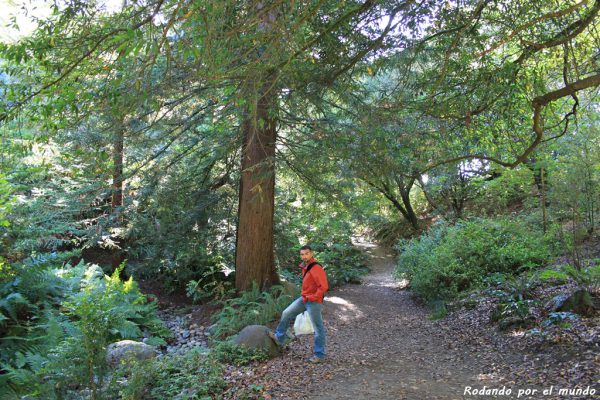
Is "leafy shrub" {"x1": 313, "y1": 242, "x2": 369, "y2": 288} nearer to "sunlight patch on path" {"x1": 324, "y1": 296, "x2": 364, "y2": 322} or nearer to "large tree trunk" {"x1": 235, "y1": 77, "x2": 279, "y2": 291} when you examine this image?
"sunlight patch on path" {"x1": 324, "y1": 296, "x2": 364, "y2": 322}

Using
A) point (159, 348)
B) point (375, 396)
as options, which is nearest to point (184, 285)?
point (159, 348)

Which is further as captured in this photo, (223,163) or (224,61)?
(223,163)

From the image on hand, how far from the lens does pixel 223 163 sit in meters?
11.1

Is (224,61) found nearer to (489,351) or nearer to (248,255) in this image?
(489,351)

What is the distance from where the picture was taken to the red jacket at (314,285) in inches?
245

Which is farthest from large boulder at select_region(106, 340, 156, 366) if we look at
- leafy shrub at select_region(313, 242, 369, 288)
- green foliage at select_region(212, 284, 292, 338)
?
leafy shrub at select_region(313, 242, 369, 288)

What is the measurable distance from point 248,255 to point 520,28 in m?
7.10

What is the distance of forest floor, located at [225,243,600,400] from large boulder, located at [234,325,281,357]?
195 millimetres

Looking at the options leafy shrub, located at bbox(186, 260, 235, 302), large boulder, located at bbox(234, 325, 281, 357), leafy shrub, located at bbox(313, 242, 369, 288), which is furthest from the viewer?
leafy shrub, located at bbox(313, 242, 369, 288)

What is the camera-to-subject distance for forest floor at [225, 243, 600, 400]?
15.8 ft

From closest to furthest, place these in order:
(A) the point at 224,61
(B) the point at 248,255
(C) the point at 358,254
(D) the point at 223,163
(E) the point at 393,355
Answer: (A) the point at 224,61
(E) the point at 393,355
(B) the point at 248,255
(D) the point at 223,163
(C) the point at 358,254

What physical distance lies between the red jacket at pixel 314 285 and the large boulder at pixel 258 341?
3.24 feet

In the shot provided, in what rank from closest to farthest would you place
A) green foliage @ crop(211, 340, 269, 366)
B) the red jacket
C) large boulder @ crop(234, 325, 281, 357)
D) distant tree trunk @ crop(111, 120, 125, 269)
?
the red jacket
green foliage @ crop(211, 340, 269, 366)
large boulder @ crop(234, 325, 281, 357)
distant tree trunk @ crop(111, 120, 125, 269)

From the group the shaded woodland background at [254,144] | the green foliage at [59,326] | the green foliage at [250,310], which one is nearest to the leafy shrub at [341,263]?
the shaded woodland background at [254,144]
